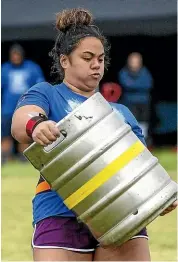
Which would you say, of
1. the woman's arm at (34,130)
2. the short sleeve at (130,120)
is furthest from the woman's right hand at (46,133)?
the short sleeve at (130,120)

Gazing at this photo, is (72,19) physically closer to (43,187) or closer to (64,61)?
(64,61)

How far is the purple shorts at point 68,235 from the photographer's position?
3.78m

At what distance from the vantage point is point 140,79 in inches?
606

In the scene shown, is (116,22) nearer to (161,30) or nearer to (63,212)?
(161,30)

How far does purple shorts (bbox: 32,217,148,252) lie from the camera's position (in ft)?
12.4

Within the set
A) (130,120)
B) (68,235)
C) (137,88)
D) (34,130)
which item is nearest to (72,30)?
(130,120)

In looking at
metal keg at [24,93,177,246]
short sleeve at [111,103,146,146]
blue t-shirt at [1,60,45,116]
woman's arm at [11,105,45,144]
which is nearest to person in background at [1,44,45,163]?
blue t-shirt at [1,60,45,116]

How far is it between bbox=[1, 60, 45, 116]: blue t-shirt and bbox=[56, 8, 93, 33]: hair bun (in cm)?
984

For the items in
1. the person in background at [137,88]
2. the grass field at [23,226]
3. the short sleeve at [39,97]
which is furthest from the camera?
the person in background at [137,88]

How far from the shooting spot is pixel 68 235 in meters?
3.79

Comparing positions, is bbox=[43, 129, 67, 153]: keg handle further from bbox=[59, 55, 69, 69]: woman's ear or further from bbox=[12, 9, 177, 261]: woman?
bbox=[59, 55, 69, 69]: woman's ear

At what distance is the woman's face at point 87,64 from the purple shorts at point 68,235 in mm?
596

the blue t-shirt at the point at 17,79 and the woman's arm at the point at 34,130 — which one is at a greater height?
the woman's arm at the point at 34,130

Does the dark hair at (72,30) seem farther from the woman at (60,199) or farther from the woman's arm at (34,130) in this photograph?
the woman's arm at (34,130)
